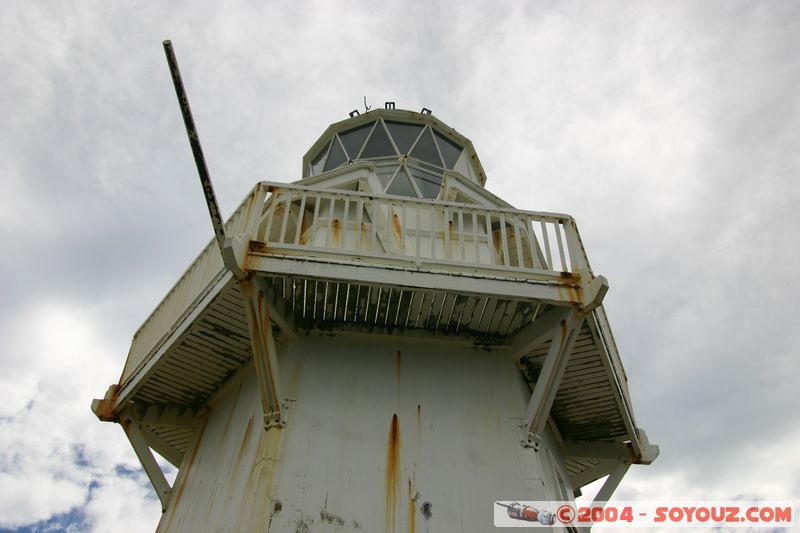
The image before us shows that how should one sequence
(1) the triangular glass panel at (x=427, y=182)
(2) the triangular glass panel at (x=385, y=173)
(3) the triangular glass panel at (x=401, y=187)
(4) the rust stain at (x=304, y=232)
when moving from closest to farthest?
(4) the rust stain at (x=304, y=232) < (3) the triangular glass panel at (x=401, y=187) < (2) the triangular glass panel at (x=385, y=173) < (1) the triangular glass panel at (x=427, y=182)

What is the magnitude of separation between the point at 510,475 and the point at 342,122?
885 centimetres

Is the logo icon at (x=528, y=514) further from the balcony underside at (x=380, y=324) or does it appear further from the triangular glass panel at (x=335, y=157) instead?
the triangular glass panel at (x=335, y=157)

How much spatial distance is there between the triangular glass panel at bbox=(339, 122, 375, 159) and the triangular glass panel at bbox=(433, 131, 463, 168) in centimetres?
151

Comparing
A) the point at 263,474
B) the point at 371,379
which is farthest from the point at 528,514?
the point at 263,474

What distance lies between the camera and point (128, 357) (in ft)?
29.7

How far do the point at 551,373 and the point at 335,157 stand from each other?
7.71 meters

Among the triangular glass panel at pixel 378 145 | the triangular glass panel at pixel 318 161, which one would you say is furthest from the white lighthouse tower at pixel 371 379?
the triangular glass panel at pixel 318 161

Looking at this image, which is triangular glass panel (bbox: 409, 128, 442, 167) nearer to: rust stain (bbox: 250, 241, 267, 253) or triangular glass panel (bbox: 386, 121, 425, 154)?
triangular glass panel (bbox: 386, 121, 425, 154)

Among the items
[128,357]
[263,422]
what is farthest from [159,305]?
[263,422]

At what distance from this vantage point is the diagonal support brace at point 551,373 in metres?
6.46

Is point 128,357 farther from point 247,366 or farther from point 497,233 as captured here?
point 497,233

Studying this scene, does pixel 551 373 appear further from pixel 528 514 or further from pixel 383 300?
pixel 383 300

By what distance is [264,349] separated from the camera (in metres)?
6.30

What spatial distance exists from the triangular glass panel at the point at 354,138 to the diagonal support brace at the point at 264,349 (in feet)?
21.3
